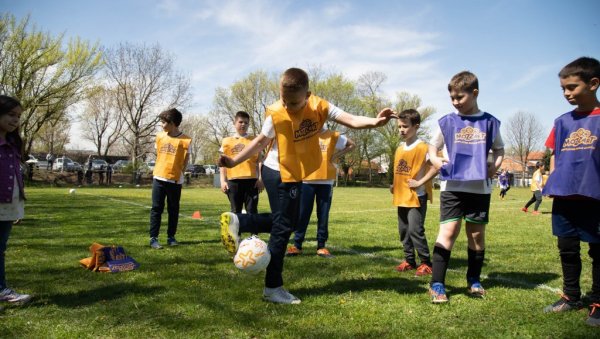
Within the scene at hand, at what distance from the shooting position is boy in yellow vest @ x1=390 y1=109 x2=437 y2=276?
5.26 metres

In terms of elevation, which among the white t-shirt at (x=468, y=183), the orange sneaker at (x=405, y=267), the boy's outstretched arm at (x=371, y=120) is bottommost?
the orange sneaker at (x=405, y=267)

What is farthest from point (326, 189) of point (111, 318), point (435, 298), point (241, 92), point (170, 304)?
point (241, 92)

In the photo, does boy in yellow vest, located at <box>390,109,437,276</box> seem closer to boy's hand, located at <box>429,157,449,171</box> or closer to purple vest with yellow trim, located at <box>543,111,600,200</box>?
boy's hand, located at <box>429,157,449,171</box>

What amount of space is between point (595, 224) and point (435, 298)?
150cm

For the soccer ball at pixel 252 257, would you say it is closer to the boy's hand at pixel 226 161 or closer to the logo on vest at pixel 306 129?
the boy's hand at pixel 226 161

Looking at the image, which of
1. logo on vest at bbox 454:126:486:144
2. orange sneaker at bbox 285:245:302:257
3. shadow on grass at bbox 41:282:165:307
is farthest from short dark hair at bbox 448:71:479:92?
shadow on grass at bbox 41:282:165:307

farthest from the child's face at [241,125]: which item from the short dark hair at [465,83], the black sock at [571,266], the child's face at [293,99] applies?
the black sock at [571,266]

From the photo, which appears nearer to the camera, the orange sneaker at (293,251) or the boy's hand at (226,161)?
the boy's hand at (226,161)

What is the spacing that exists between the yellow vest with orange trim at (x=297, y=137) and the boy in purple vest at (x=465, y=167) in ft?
4.19

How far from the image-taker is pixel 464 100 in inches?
158

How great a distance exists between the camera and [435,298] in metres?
3.77

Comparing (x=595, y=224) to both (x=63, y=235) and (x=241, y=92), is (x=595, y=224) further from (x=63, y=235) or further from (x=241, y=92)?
(x=241, y=92)

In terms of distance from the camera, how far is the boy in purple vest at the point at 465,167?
395 cm

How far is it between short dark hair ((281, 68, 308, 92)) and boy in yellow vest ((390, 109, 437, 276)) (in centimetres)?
186
